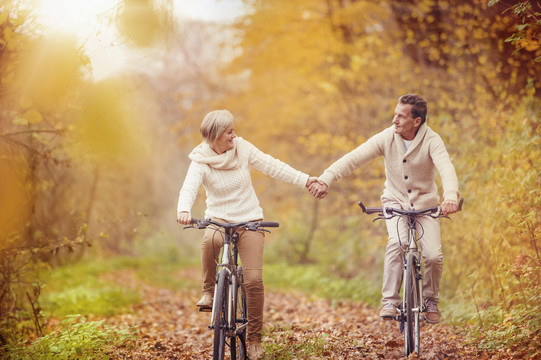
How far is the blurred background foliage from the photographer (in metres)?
6.12

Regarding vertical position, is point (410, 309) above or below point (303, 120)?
below

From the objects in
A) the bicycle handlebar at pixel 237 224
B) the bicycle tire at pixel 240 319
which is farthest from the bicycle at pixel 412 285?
the bicycle tire at pixel 240 319

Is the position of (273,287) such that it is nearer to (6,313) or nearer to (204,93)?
(6,313)

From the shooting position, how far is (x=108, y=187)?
19141 millimetres

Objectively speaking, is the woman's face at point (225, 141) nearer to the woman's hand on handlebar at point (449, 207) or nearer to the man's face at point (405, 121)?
the man's face at point (405, 121)

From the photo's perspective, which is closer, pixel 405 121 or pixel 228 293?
pixel 228 293

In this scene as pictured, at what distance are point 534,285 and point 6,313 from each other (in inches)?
227

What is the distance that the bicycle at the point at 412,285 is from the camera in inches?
198

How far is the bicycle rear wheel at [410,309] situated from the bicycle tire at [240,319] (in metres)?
1.37

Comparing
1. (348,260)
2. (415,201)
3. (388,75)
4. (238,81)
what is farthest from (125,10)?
(238,81)

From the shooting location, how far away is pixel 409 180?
5.36 m

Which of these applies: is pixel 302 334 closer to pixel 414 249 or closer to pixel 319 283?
pixel 414 249

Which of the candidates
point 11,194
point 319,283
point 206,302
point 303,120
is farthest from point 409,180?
point 303,120

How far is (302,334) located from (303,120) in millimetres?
9402
